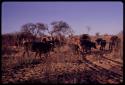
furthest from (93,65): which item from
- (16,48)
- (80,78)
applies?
(16,48)

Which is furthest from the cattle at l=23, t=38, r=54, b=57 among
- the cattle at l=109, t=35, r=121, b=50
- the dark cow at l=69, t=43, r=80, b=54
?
the cattle at l=109, t=35, r=121, b=50

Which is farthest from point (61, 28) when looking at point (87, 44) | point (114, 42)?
point (114, 42)

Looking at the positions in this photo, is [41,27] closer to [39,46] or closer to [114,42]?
[39,46]

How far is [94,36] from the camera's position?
18.2 feet

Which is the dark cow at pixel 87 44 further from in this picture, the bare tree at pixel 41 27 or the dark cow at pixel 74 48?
the bare tree at pixel 41 27

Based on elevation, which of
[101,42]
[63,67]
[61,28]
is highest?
[61,28]

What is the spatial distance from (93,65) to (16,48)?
154 cm

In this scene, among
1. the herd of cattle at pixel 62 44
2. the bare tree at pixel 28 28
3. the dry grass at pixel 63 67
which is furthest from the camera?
the herd of cattle at pixel 62 44

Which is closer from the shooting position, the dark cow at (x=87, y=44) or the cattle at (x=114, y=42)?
the cattle at (x=114, y=42)

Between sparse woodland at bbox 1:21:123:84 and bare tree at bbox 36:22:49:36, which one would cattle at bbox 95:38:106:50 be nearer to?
sparse woodland at bbox 1:21:123:84

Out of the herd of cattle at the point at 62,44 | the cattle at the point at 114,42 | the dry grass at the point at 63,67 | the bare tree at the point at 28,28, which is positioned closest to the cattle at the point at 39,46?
the herd of cattle at the point at 62,44

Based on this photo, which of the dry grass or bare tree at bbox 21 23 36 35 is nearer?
the dry grass

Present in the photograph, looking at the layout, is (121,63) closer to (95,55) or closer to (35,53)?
(95,55)

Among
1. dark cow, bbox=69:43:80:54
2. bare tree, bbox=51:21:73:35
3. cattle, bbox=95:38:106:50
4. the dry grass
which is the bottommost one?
the dry grass
